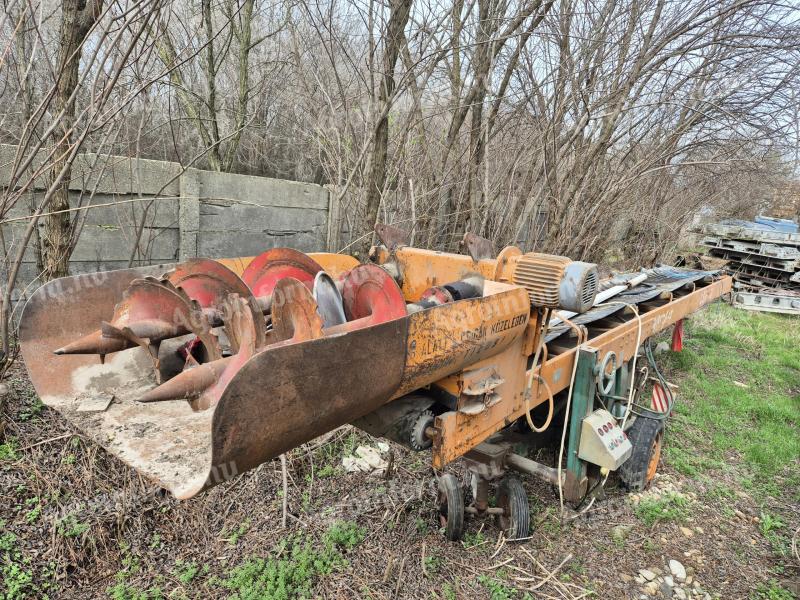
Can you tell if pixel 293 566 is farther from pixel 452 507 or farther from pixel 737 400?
pixel 737 400

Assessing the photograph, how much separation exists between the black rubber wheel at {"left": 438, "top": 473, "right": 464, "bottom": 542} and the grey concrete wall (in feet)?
7.18

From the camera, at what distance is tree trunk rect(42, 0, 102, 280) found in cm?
261

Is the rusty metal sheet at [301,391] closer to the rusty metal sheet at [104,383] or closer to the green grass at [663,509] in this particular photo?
the rusty metal sheet at [104,383]

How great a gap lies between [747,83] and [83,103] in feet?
21.4

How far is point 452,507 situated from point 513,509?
0.38 metres

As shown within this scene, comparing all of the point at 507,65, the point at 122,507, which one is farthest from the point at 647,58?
the point at 122,507

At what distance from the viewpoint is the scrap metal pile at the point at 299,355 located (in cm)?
121

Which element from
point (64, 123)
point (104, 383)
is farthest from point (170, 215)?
point (104, 383)

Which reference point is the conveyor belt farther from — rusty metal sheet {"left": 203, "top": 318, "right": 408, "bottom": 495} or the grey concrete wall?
the grey concrete wall

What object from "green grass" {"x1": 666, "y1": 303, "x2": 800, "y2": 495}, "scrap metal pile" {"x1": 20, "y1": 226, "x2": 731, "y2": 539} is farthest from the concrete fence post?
"green grass" {"x1": 666, "y1": 303, "x2": 800, "y2": 495}

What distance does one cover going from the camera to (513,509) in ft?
9.05

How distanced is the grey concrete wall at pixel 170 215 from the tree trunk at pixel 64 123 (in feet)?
0.72

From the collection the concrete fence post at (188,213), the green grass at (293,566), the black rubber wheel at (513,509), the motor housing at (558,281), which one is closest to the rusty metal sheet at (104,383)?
the green grass at (293,566)

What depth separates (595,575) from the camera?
102 inches
